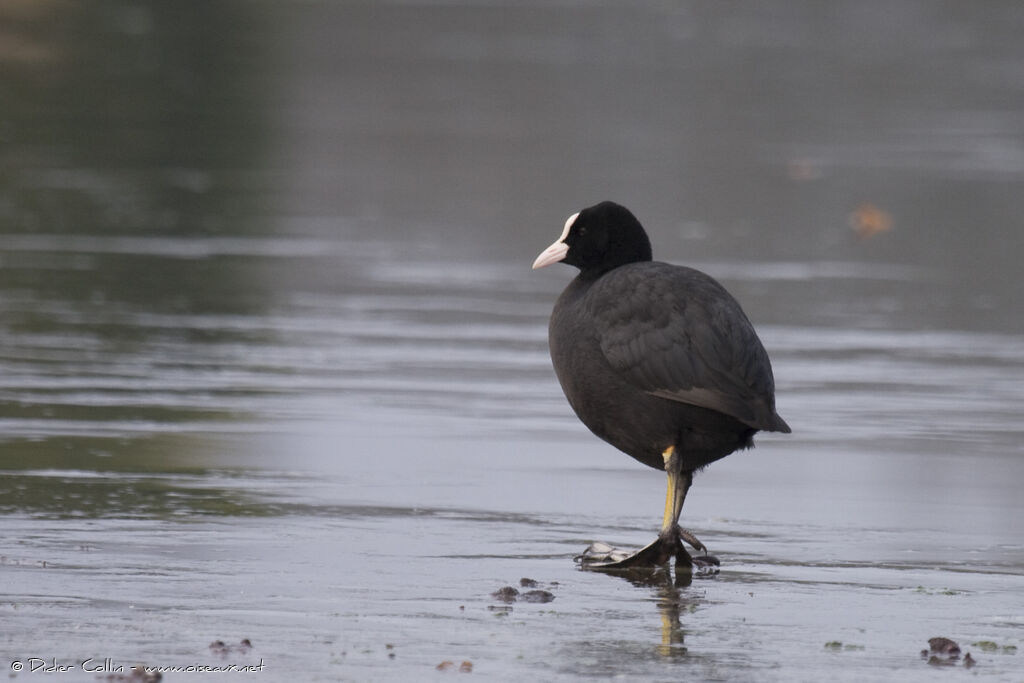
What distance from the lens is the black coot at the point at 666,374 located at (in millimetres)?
6895

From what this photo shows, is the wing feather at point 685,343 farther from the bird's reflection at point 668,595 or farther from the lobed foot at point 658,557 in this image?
the bird's reflection at point 668,595

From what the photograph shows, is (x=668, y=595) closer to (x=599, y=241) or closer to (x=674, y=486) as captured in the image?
(x=674, y=486)

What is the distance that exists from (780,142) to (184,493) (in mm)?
17395

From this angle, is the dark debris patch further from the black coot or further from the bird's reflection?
the black coot

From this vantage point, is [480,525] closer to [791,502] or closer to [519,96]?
[791,502]

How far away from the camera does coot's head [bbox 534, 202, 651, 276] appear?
7789mm

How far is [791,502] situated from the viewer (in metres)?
8.06

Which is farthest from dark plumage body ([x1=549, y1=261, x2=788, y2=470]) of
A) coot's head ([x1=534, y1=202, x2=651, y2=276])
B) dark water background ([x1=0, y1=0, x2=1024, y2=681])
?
dark water background ([x1=0, y1=0, x2=1024, y2=681])

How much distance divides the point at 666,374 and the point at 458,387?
12.0ft

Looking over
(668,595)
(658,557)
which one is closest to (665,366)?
(658,557)

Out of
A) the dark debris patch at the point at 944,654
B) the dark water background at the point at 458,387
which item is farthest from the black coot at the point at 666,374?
the dark debris patch at the point at 944,654

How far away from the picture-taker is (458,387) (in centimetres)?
1050

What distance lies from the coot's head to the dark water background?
1.00m

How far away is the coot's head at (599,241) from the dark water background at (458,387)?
3.27 feet
